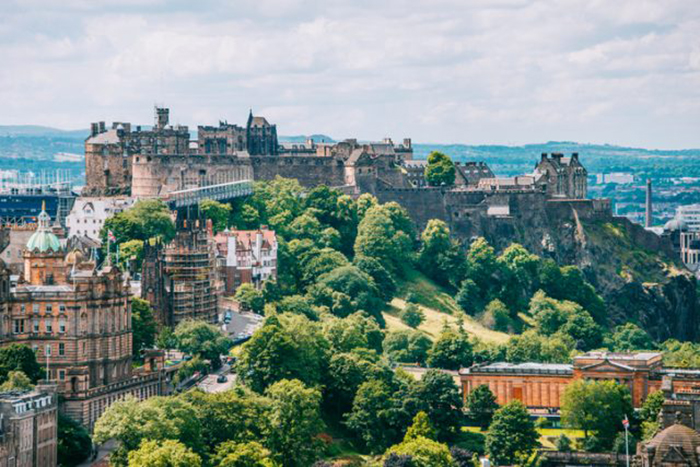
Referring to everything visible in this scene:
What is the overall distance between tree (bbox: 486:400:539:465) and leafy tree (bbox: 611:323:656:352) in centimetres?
4021

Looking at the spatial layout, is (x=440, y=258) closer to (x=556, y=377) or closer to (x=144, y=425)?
(x=556, y=377)

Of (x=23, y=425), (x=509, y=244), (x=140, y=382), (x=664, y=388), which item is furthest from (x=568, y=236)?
(x=23, y=425)

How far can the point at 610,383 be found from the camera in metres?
107

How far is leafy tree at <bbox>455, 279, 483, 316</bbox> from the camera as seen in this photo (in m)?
144

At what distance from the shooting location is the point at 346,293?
130 metres

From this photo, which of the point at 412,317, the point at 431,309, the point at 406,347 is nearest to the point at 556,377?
the point at 406,347

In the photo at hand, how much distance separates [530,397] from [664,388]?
14.2m

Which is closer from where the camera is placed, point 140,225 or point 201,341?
point 201,341

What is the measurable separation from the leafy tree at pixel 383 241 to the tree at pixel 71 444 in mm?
58796

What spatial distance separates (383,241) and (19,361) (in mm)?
59856

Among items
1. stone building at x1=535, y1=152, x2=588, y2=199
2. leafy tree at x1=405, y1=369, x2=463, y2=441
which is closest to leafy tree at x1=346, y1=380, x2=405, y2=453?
leafy tree at x1=405, y1=369, x2=463, y2=441

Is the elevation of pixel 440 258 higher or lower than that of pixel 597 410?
higher

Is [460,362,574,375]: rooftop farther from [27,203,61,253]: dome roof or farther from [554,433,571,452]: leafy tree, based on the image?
[27,203,61,253]: dome roof

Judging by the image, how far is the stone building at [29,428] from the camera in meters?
78.8
